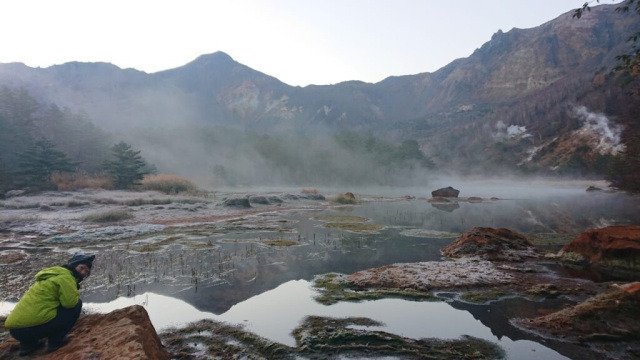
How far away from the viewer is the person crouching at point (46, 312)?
240 inches

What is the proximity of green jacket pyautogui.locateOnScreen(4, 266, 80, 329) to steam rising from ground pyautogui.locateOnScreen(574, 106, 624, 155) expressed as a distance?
328 feet

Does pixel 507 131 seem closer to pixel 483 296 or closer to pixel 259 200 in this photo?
pixel 259 200

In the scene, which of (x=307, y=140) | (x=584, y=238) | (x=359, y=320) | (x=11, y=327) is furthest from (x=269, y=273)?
(x=307, y=140)

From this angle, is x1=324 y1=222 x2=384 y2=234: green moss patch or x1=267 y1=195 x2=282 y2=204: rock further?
x1=267 y1=195 x2=282 y2=204: rock

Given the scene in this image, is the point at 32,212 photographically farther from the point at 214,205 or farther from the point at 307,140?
the point at 307,140

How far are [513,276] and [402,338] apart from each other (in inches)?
286

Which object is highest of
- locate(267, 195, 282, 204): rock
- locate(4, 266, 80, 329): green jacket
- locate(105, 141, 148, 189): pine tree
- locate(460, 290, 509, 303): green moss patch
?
locate(105, 141, 148, 189): pine tree

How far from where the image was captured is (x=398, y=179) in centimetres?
9481

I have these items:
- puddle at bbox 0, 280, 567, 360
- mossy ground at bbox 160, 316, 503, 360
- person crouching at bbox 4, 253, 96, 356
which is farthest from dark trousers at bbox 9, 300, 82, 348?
puddle at bbox 0, 280, 567, 360

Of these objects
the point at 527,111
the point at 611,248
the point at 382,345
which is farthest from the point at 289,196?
the point at 527,111

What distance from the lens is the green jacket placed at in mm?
6070

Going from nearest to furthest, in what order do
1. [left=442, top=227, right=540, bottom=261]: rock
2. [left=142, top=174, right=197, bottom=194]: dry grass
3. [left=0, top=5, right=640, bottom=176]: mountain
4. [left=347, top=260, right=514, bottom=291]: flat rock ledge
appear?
[left=347, top=260, right=514, bottom=291]: flat rock ledge < [left=442, top=227, right=540, bottom=261]: rock < [left=142, top=174, right=197, bottom=194]: dry grass < [left=0, top=5, right=640, bottom=176]: mountain

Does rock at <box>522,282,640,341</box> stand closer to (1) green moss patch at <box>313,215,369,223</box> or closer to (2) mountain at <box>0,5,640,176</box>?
(1) green moss patch at <box>313,215,369,223</box>

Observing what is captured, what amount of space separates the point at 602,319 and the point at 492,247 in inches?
333
